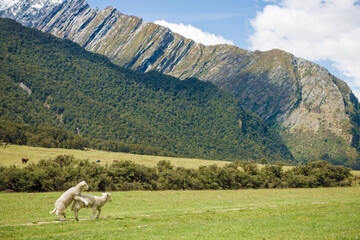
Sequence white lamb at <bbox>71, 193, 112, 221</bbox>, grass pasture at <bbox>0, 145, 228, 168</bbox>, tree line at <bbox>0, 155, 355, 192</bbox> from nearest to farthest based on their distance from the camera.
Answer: white lamb at <bbox>71, 193, 112, 221</bbox> < tree line at <bbox>0, 155, 355, 192</bbox> < grass pasture at <bbox>0, 145, 228, 168</bbox>

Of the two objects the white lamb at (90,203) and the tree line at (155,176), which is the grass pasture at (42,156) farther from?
the white lamb at (90,203)

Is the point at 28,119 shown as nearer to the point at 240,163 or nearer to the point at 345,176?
the point at 240,163

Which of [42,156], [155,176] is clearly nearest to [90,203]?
[155,176]

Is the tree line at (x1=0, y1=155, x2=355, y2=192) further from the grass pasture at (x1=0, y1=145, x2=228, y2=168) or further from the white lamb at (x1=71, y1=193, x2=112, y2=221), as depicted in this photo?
the white lamb at (x1=71, y1=193, x2=112, y2=221)

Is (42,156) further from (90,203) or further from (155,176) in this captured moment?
(90,203)

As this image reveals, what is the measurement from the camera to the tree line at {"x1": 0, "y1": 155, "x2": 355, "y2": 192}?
125 ft

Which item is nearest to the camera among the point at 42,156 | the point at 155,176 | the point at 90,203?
the point at 90,203

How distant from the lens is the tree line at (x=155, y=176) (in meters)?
38.2

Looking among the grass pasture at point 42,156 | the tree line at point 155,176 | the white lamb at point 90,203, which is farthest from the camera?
the grass pasture at point 42,156

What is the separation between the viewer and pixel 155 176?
51469 millimetres

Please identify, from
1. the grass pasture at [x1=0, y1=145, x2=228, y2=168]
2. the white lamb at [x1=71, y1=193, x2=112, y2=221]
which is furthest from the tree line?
the white lamb at [x1=71, y1=193, x2=112, y2=221]

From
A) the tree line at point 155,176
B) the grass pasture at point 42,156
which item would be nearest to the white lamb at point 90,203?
the tree line at point 155,176

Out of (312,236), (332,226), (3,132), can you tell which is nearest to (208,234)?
(312,236)

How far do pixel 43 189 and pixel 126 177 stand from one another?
12.3m
